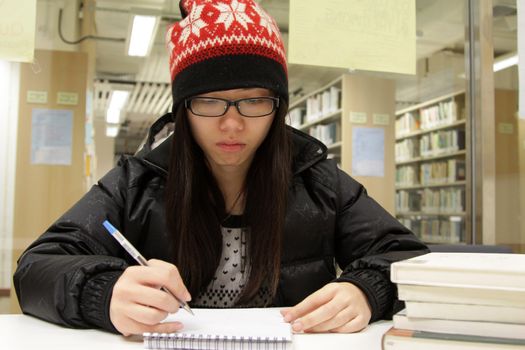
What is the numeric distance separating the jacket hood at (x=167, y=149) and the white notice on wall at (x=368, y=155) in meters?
2.52

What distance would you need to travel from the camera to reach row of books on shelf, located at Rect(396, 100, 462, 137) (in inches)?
230

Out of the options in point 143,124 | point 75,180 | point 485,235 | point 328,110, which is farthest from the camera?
point 143,124

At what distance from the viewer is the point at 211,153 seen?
112cm

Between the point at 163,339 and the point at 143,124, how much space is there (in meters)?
12.7

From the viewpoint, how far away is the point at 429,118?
250 inches

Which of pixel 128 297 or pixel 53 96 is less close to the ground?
pixel 53 96

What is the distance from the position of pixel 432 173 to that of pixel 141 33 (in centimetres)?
373

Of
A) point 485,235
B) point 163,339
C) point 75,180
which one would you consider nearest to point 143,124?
point 75,180

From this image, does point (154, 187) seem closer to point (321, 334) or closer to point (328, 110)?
point (321, 334)

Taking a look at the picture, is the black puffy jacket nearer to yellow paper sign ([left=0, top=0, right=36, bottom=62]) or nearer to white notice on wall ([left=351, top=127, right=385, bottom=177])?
yellow paper sign ([left=0, top=0, right=36, bottom=62])

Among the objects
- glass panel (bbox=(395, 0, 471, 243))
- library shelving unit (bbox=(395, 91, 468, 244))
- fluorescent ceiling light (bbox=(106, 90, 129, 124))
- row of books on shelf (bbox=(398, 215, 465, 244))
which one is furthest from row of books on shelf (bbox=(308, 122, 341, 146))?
fluorescent ceiling light (bbox=(106, 90, 129, 124))

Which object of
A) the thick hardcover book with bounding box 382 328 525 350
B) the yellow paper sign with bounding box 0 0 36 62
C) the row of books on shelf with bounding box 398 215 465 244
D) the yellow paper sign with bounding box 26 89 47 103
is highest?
the yellow paper sign with bounding box 26 89 47 103

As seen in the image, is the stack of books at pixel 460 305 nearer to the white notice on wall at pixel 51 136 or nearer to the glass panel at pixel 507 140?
the glass panel at pixel 507 140

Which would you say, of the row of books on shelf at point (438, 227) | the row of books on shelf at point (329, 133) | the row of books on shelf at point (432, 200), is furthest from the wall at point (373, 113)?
the row of books on shelf at point (432, 200)
